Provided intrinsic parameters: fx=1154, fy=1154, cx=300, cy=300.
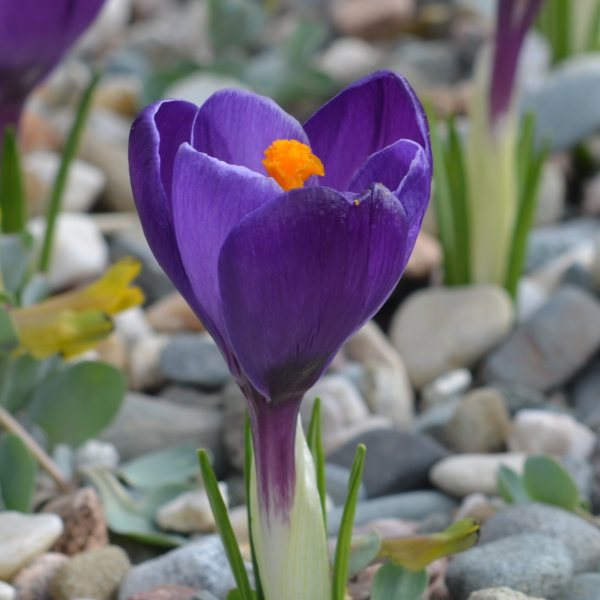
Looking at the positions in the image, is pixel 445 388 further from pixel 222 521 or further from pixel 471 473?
pixel 222 521

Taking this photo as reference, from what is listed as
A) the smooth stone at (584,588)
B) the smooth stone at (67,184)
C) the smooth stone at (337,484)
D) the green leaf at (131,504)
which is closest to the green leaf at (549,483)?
the smooth stone at (584,588)

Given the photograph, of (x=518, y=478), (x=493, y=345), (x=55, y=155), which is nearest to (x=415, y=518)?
(x=518, y=478)

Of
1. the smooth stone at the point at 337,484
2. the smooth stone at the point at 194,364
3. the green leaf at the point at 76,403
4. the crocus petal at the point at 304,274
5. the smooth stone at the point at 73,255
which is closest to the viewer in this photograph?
the crocus petal at the point at 304,274

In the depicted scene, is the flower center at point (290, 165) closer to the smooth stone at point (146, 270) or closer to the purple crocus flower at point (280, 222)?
the purple crocus flower at point (280, 222)

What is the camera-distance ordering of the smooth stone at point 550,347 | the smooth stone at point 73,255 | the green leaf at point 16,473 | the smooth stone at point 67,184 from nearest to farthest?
1. the green leaf at point 16,473
2. the smooth stone at point 550,347
3. the smooth stone at point 73,255
4. the smooth stone at point 67,184

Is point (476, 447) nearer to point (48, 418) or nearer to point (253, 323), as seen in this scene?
point (48, 418)

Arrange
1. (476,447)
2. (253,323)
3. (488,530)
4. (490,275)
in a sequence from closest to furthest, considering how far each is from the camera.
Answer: (253,323) < (488,530) < (476,447) < (490,275)

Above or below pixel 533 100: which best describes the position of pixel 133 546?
below

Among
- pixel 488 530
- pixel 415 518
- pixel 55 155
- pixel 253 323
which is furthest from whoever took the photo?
pixel 55 155
